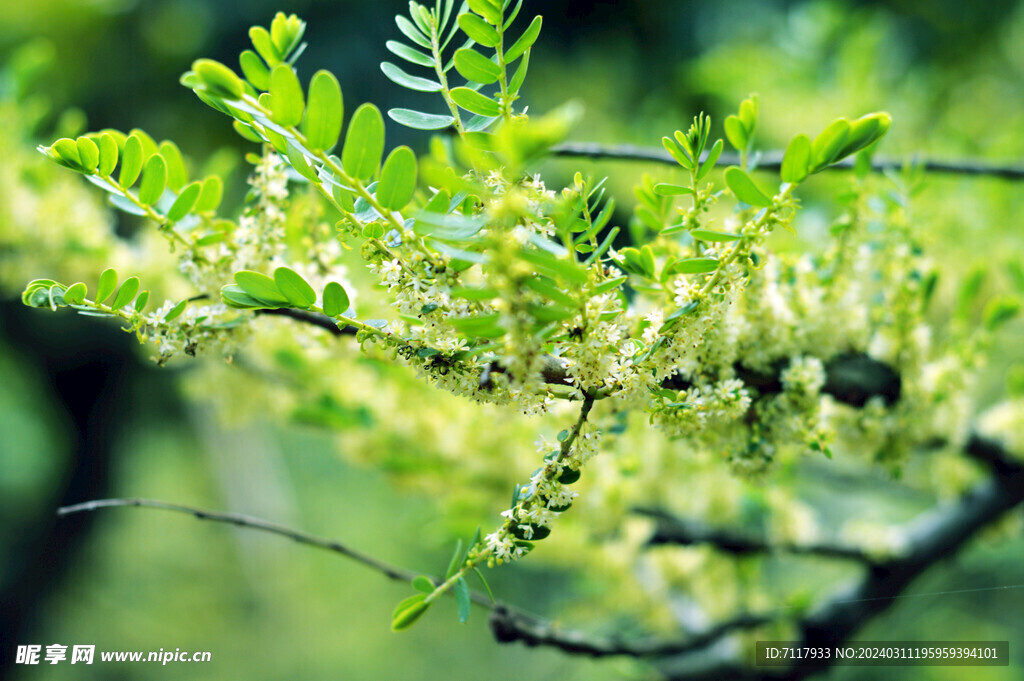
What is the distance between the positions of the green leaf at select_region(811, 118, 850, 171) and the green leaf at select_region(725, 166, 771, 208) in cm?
3

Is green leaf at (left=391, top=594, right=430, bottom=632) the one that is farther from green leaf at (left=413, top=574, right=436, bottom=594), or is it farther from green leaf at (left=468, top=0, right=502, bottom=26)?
green leaf at (left=468, top=0, right=502, bottom=26)

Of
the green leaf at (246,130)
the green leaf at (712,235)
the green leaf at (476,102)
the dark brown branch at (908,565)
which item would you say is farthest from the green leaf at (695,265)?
the dark brown branch at (908,565)

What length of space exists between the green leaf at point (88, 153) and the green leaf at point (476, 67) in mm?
194

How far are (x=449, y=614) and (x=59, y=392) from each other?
2.02 meters

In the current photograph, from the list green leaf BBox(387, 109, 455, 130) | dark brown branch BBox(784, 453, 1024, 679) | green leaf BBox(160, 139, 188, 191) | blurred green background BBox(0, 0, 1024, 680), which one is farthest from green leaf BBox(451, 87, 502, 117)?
dark brown branch BBox(784, 453, 1024, 679)

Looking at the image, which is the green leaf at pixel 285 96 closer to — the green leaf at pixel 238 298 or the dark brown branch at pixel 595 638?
the green leaf at pixel 238 298

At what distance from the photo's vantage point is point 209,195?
0.43m

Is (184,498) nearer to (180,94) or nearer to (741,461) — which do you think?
(180,94)

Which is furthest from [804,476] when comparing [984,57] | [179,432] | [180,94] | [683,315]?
[179,432]

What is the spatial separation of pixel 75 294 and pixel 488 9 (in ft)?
0.84

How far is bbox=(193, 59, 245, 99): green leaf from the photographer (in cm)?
23

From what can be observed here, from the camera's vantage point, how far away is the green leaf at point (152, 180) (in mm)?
371

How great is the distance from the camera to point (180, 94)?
7.04ft

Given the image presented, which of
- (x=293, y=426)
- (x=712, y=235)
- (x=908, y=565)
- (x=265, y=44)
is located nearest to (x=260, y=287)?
(x=265, y=44)
